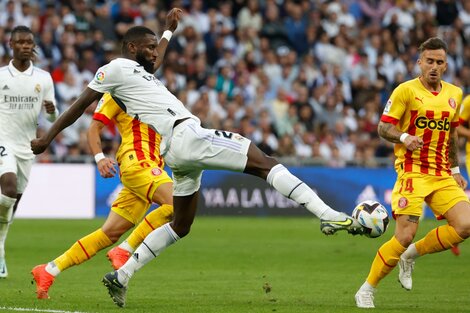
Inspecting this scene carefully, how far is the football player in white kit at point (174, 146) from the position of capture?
8.47 meters

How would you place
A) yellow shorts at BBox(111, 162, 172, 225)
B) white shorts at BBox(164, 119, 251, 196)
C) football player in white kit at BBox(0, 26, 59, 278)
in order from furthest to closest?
football player in white kit at BBox(0, 26, 59, 278) < yellow shorts at BBox(111, 162, 172, 225) < white shorts at BBox(164, 119, 251, 196)

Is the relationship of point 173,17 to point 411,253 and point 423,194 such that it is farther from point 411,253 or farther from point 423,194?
point 411,253

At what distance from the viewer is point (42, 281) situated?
991cm

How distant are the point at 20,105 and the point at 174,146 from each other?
14.1 feet

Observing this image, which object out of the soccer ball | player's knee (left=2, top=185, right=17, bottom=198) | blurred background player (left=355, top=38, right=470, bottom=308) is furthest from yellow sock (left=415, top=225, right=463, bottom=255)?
player's knee (left=2, top=185, right=17, bottom=198)

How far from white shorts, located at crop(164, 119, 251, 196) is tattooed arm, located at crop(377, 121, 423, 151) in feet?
5.23

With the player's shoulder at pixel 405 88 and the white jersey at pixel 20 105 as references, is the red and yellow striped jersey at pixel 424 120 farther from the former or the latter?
the white jersey at pixel 20 105

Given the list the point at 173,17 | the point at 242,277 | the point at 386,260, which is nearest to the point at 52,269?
the point at 173,17

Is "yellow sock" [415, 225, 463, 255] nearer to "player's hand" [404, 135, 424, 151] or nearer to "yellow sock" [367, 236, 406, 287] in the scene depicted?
"yellow sock" [367, 236, 406, 287]

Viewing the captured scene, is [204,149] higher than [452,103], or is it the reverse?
[452,103]

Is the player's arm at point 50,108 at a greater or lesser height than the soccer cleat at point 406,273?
greater

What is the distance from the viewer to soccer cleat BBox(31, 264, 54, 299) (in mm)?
9891

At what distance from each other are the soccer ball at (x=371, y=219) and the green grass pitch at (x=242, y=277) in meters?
1.36

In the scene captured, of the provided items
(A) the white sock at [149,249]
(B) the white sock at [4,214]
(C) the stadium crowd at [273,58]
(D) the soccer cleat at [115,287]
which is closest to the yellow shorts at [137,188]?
(A) the white sock at [149,249]
